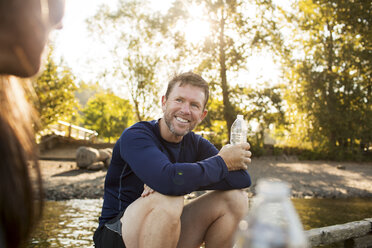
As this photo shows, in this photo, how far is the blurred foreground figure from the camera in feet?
3.35

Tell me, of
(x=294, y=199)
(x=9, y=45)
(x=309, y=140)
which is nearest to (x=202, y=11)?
(x=309, y=140)

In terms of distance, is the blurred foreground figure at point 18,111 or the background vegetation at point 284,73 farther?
the background vegetation at point 284,73

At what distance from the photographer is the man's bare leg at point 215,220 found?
2549 mm

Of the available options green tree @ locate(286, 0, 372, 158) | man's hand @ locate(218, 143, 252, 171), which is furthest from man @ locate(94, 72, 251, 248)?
green tree @ locate(286, 0, 372, 158)

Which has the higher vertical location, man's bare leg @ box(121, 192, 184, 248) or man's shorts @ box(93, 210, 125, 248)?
man's bare leg @ box(121, 192, 184, 248)

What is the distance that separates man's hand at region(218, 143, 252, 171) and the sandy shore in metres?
5.39

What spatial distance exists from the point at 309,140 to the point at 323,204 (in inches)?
441

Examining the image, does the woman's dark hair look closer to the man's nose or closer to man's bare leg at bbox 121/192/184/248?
man's bare leg at bbox 121/192/184/248

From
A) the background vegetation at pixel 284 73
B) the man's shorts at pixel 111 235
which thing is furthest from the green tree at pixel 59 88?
Result: the man's shorts at pixel 111 235

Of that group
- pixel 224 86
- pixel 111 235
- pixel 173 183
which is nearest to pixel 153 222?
pixel 173 183

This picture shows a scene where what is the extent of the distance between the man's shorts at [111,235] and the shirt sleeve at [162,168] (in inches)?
14.5

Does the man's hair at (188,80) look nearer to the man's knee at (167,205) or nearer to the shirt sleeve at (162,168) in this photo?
the shirt sleeve at (162,168)

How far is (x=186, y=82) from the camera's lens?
2930 millimetres

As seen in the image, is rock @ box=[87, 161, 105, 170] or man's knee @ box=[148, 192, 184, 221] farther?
rock @ box=[87, 161, 105, 170]
